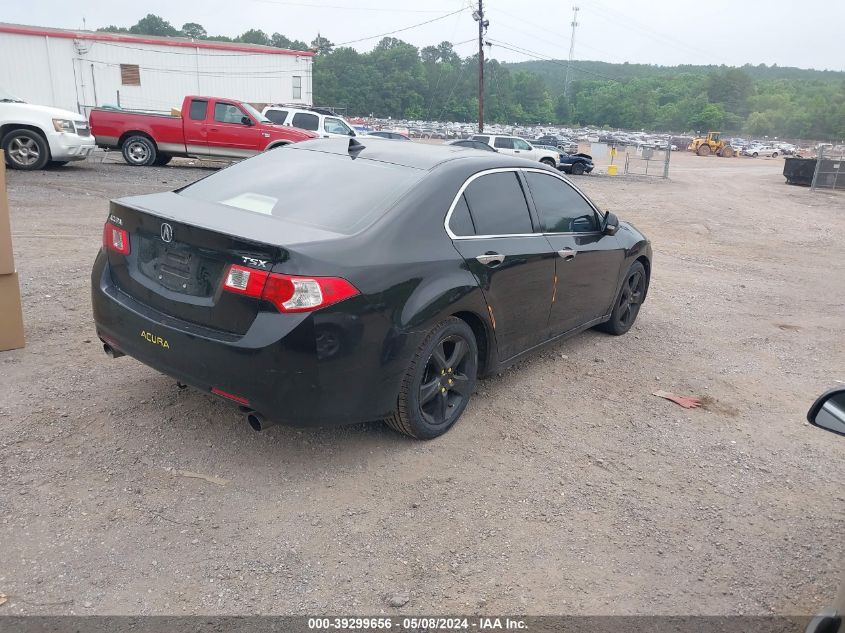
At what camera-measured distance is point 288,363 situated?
311 centimetres

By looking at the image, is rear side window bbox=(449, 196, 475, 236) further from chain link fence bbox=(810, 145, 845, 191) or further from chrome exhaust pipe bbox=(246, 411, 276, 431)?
chain link fence bbox=(810, 145, 845, 191)

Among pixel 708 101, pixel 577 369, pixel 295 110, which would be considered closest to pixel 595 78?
Answer: pixel 708 101

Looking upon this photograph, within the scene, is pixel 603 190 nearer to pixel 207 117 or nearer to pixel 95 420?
pixel 207 117

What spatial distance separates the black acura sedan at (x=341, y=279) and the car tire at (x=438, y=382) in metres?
0.01

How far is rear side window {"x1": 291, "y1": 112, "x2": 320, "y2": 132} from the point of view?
19797 mm

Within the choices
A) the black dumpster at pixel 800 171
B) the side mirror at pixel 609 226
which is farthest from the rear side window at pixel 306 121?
the black dumpster at pixel 800 171

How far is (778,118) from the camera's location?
372 ft

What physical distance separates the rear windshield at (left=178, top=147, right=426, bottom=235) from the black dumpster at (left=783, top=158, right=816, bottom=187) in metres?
27.9

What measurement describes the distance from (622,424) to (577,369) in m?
0.93

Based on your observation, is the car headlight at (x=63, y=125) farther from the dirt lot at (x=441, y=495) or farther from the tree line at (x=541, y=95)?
the tree line at (x=541, y=95)

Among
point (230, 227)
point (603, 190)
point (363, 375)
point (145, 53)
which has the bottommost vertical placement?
point (603, 190)

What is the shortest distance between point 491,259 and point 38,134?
12615 mm

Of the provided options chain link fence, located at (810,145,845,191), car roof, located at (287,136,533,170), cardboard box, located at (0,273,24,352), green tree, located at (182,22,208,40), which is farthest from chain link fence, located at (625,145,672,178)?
green tree, located at (182,22,208,40)

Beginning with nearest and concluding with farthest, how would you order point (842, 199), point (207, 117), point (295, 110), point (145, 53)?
point (207, 117)
point (295, 110)
point (842, 199)
point (145, 53)
